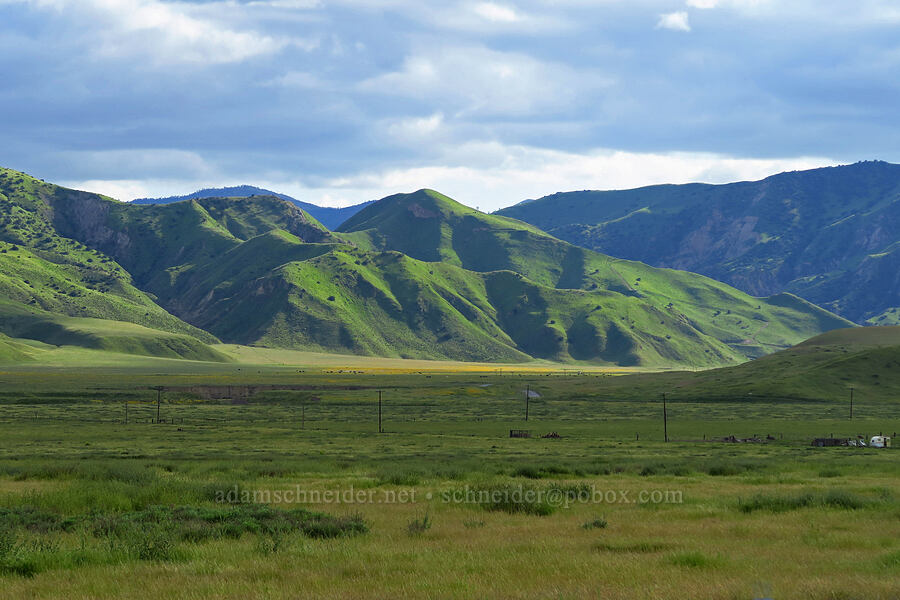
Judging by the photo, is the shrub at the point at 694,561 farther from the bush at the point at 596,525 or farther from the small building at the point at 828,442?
the small building at the point at 828,442

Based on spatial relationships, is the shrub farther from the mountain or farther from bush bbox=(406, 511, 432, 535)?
the mountain

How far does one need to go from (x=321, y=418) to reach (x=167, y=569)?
10087 centimetres

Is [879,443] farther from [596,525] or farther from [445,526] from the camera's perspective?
[445,526]

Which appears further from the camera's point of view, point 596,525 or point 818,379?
point 818,379

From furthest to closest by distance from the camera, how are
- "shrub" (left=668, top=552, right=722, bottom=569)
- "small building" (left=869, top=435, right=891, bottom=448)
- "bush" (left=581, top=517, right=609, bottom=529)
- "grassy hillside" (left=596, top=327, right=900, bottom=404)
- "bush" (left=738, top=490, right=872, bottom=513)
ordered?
"grassy hillside" (left=596, top=327, right=900, bottom=404) < "small building" (left=869, top=435, right=891, bottom=448) < "bush" (left=738, top=490, right=872, bottom=513) < "bush" (left=581, top=517, right=609, bottom=529) < "shrub" (left=668, top=552, right=722, bottom=569)

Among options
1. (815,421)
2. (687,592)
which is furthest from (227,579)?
(815,421)

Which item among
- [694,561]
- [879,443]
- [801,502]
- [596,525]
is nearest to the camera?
[694,561]

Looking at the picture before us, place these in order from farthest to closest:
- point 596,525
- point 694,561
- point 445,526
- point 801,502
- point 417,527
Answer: point 801,502
point 445,526
point 596,525
point 417,527
point 694,561

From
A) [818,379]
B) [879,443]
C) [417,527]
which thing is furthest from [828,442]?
[818,379]

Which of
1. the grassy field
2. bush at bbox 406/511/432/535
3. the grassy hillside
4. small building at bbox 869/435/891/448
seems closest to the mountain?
the grassy hillside

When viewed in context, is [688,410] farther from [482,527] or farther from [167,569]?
[167,569]

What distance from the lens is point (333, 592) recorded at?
13.8 m

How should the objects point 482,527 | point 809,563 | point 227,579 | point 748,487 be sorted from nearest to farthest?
point 227,579
point 809,563
point 482,527
point 748,487


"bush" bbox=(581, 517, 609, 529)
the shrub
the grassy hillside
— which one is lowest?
the grassy hillside
